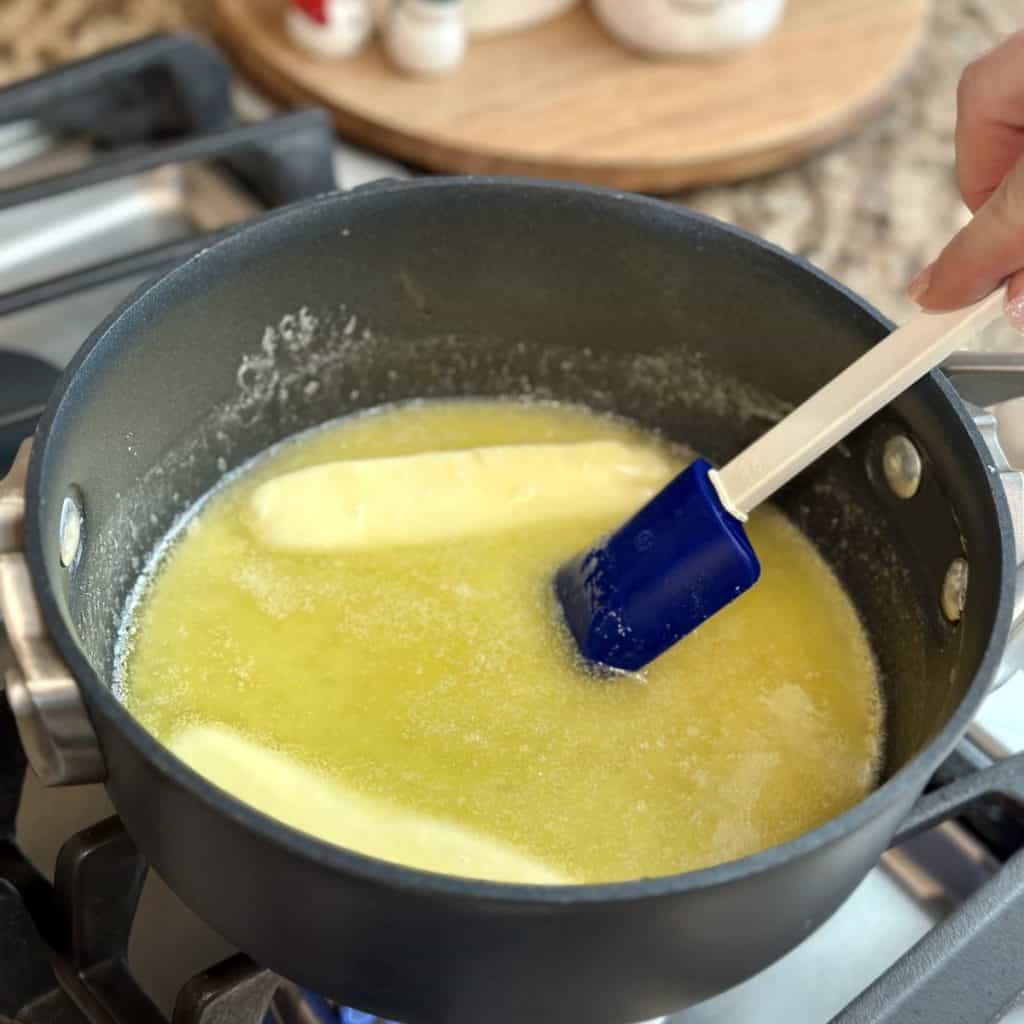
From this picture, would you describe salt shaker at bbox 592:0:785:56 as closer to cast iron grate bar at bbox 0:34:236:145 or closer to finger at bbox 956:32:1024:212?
cast iron grate bar at bbox 0:34:236:145

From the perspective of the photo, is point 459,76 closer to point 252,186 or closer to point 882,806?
point 252,186

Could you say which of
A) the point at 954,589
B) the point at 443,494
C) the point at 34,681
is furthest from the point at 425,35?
the point at 34,681

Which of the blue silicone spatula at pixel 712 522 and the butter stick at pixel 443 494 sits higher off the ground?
the blue silicone spatula at pixel 712 522

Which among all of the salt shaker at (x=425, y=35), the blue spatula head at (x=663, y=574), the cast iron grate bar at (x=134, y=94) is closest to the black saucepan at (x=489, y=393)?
the blue spatula head at (x=663, y=574)

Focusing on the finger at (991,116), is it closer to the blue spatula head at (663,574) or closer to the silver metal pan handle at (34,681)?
the blue spatula head at (663,574)

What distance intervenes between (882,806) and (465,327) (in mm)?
495

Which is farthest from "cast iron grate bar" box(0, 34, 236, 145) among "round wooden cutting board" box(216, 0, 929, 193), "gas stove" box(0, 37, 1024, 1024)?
"round wooden cutting board" box(216, 0, 929, 193)

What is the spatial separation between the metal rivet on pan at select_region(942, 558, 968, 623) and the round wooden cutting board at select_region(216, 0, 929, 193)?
0.58 m

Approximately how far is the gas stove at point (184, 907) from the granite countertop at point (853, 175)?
32 centimetres

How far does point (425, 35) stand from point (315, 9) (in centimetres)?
11

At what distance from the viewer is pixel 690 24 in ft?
4.17

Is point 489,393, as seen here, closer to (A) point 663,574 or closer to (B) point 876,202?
(A) point 663,574

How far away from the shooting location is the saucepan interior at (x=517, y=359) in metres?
0.72

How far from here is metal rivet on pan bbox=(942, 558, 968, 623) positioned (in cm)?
71
